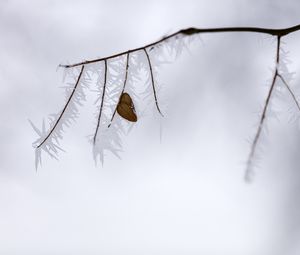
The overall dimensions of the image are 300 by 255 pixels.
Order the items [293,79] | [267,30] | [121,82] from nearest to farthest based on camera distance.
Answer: [267,30] < [293,79] < [121,82]

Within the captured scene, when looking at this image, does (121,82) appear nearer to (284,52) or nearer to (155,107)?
(155,107)

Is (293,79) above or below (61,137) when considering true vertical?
above

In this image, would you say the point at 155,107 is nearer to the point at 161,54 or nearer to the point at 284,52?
the point at 161,54

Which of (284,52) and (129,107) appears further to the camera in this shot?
(129,107)

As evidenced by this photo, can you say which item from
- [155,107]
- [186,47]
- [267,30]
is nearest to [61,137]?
[155,107]

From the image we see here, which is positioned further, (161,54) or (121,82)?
(121,82)

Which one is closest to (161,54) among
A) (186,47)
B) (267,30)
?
(186,47)

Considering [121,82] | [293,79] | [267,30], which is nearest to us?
[267,30]

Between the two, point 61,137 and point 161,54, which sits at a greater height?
point 161,54
